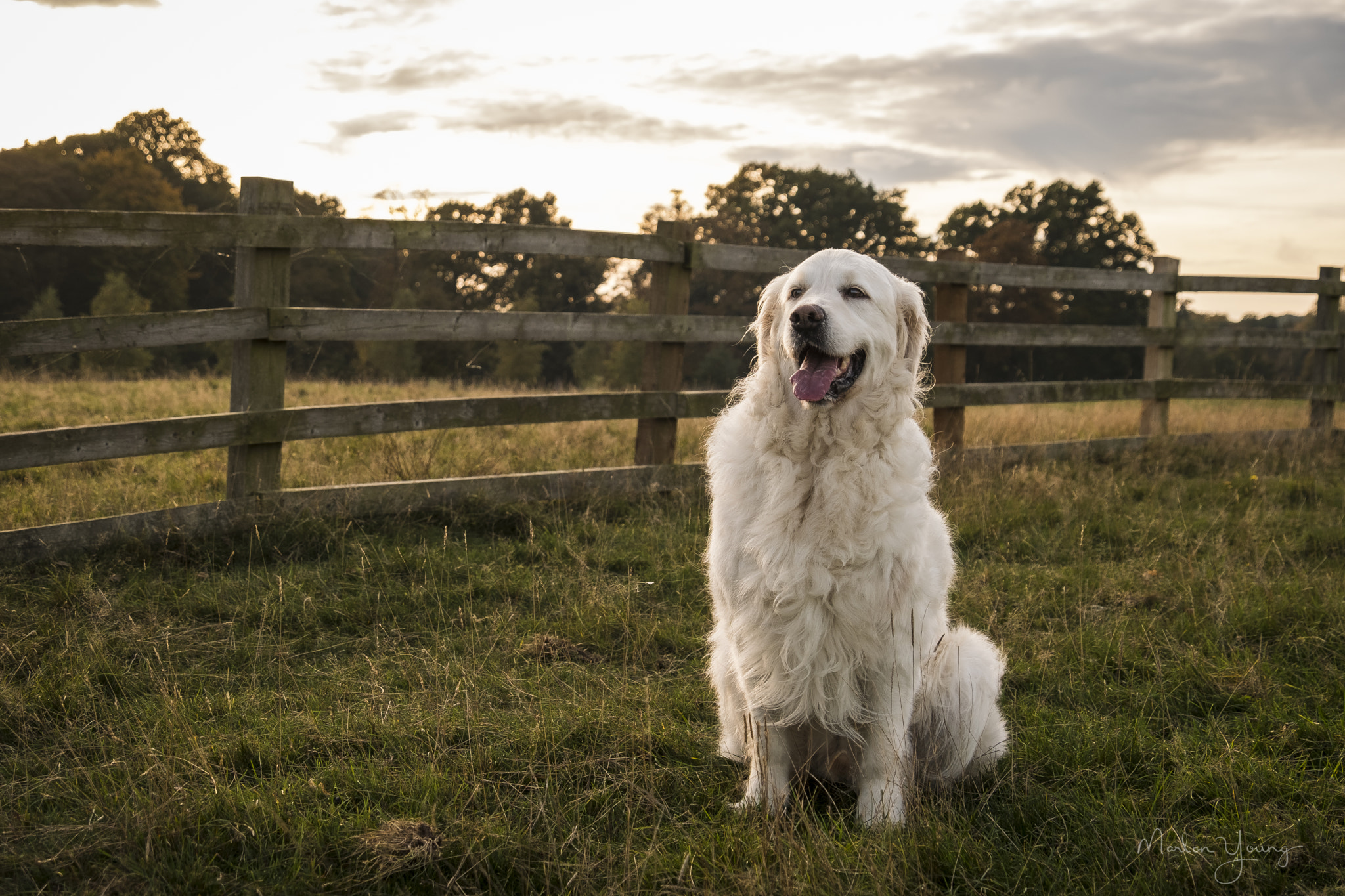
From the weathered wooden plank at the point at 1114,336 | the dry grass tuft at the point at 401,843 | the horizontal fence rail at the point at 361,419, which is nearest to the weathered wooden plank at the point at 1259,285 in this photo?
the weathered wooden plank at the point at 1114,336

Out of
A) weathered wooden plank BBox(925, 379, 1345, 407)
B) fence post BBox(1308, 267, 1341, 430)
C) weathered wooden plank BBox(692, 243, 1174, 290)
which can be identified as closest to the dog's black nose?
weathered wooden plank BBox(692, 243, 1174, 290)

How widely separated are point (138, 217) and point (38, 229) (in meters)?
0.40

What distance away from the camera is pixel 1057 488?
6.09 meters

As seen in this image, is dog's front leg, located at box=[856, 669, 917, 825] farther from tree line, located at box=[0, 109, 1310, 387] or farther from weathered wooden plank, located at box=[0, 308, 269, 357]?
tree line, located at box=[0, 109, 1310, 387]

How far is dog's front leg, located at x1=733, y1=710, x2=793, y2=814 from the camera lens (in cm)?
246

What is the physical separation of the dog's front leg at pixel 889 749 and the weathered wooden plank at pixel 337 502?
3218mm

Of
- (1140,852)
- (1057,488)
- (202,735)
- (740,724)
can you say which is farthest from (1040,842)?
(1057,488)

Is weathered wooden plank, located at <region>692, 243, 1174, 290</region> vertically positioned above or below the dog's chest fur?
above

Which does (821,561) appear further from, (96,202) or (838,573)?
(96,202)

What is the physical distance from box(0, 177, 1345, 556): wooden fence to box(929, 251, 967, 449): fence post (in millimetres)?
13

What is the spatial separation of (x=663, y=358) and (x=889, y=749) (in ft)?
12.7

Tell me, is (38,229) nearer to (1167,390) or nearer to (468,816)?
(468,816)

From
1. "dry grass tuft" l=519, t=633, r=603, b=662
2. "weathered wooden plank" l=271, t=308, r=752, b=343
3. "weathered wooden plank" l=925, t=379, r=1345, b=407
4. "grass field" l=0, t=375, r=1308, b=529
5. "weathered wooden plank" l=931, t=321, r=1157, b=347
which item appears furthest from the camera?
"weathered wooden plank" l=925, t=379, r=1345, b=407

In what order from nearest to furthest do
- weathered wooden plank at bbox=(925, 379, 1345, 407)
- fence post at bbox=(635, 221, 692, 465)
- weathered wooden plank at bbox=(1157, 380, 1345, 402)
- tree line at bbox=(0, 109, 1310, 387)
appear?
fence post at bbox=(635, 221, 692, 465), weathered wooden plank at bbox=(925, 379, 1345, 407), weathered wooden plank at bbox=(1157, 380, 1345, 402), tree line at bbox=(0, 109, 1310, 387)
